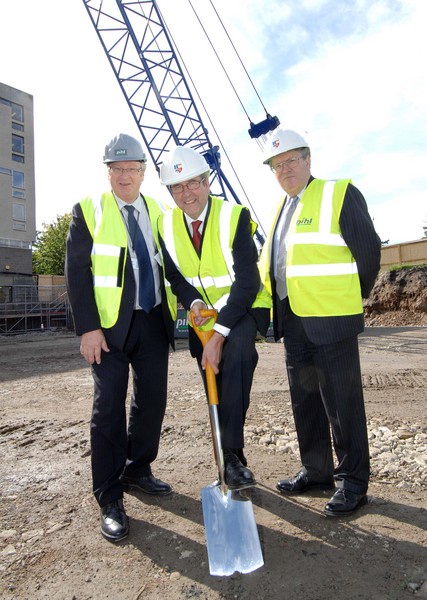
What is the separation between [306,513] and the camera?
9.26 feet

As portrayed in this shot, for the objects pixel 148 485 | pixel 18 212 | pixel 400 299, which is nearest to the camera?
pixel 148 485

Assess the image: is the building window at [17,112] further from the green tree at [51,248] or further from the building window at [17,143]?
the green tree at [51,248]

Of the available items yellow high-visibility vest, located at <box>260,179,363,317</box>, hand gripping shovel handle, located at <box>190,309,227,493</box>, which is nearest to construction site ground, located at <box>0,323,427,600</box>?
hand gripping shovel handle, located at <box>190,309,227,493</box>

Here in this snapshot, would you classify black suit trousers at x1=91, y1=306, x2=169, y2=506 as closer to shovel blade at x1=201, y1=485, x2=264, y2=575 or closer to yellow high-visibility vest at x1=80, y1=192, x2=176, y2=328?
yellow high-visibility vest at x1=80, y1=192, x2=176, y2=328

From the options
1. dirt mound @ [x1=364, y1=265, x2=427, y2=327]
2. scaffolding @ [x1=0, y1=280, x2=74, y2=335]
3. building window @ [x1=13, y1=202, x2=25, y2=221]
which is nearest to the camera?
dirt mound @ [x1=364, y1=265, x2=427, y2=327]

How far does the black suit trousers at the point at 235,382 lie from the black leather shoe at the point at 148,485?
62cm

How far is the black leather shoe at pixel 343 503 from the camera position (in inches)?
108

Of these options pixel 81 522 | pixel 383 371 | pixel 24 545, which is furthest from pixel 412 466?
pixel 383 371

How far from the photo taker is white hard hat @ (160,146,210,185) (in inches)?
115

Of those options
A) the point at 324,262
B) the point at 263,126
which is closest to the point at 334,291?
the point at 324,262

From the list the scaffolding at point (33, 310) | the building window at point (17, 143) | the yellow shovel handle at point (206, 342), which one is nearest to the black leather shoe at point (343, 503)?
the yellow shovel handle at point (206, 342)

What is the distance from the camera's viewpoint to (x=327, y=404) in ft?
9.66

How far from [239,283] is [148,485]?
141cm

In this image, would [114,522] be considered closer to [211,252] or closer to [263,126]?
[211,252]
